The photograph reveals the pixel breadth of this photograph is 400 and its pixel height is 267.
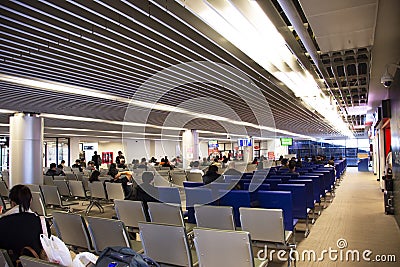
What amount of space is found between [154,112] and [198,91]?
338cm

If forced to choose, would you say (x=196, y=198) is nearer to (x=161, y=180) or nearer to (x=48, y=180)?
(x=161, y=180)

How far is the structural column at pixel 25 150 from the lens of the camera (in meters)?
9.45

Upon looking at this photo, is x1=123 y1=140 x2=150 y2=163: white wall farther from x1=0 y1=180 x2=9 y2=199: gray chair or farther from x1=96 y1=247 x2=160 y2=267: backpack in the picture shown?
x1=96 y1=247 x2=160 y2=267: backpack

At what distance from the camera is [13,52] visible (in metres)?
4.77

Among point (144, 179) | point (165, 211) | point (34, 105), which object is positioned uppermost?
point (34, 105)

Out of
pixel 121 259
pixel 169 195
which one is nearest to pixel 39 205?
pixel 169 195

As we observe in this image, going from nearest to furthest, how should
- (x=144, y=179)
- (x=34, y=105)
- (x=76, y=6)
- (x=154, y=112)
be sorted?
1. (x=76, y=6)
2. (x=144, y=179)
3. (x=34, y=105)
4. (x=154, y=112)

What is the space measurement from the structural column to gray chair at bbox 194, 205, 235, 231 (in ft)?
23.3

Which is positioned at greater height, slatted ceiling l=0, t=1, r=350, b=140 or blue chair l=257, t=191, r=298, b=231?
slatted ceiling l=0, t=1, r=350, b=140

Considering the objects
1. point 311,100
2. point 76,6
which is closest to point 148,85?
point 76,6

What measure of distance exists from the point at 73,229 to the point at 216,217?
5.62ft

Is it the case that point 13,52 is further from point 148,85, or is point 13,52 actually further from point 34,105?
point 34,105

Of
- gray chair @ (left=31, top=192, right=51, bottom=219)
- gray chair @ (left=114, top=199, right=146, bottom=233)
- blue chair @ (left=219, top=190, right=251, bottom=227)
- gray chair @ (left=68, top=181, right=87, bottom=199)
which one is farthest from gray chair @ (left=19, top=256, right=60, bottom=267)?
gray chair @ (left=68, top=181, right=87, bottom=199)

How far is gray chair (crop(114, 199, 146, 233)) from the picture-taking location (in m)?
4.77
